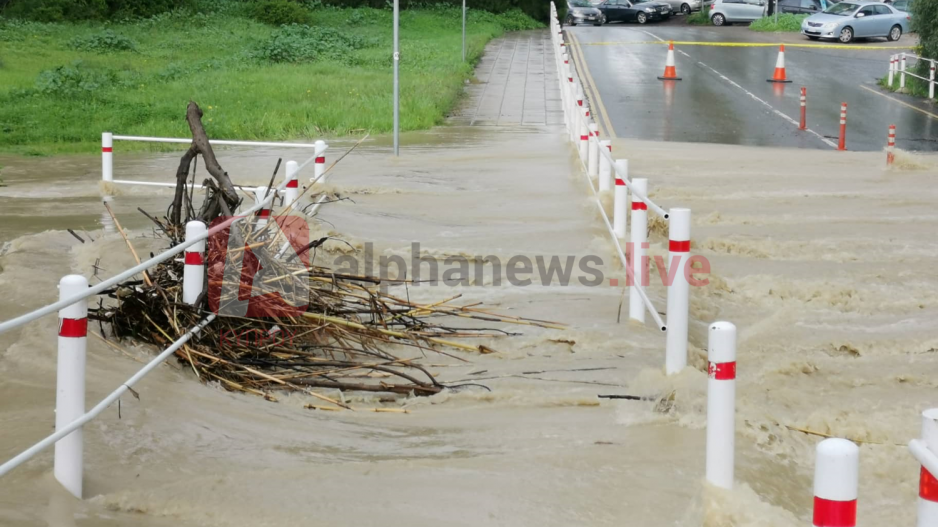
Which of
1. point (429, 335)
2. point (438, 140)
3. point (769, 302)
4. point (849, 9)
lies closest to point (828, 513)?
point (429, 335)

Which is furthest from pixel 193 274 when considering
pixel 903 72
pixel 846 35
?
pixel 846 35

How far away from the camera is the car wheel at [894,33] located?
43531mm

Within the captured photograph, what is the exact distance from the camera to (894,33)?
1726 inches

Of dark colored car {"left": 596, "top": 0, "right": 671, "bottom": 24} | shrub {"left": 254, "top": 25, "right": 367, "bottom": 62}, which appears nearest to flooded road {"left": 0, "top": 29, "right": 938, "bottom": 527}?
shrub {"left": 254, "top": 25, "right": 367, "bottom": 62}

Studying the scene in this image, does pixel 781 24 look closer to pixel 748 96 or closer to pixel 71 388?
pixel 748 96

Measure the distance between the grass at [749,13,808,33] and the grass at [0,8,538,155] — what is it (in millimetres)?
11593

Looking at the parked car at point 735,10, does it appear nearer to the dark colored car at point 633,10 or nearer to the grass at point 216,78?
the dark colored car at point 633,10

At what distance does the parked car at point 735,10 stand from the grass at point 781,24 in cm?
293

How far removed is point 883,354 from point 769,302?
1660 mm

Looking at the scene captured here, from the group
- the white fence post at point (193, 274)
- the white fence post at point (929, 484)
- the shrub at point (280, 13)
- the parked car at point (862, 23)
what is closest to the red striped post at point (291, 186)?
the white fence post at point (193, 274)

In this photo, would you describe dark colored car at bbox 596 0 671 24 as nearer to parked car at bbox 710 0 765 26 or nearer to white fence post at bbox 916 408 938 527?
parked car at bbox 710 0 765 26

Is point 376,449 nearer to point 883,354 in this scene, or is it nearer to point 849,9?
point 883,354

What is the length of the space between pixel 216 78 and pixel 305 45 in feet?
26.5

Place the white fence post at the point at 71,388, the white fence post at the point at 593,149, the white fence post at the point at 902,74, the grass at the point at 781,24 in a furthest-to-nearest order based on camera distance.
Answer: the grass at the point at 781,24 < the white fence post at the point at 902,74 < the white fence post at the point at 593,149 < the white fence post at the point at 71,388
